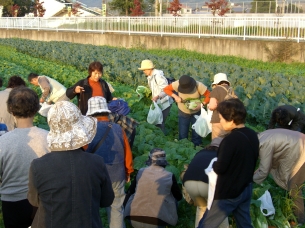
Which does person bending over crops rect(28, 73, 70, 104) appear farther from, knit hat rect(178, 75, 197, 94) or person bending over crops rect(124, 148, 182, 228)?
person bending over crops rect(124, 148, 182, 228)

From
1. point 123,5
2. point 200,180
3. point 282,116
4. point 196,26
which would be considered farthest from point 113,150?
point 123,5

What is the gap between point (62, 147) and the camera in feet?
11.2

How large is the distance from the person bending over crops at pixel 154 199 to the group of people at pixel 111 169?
0.01 metres

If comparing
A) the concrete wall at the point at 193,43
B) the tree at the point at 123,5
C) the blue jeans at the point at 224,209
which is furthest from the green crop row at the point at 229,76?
the tree at the point at 123,5

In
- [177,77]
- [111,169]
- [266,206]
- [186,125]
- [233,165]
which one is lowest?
[266,206]

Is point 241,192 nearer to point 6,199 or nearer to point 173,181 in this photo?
point 173,181

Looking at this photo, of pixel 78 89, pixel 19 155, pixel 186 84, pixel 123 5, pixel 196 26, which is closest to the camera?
pixel 19 155

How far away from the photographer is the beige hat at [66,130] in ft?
11.2

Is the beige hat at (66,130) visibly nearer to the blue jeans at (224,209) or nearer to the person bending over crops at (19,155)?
the person bending over crops at (19,155)

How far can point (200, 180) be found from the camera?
495 cm

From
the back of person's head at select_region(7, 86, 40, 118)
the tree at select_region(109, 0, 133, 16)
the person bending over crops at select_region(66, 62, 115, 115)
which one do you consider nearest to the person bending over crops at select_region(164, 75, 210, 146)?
the person bending over crops at select_region(66, 62, 115, 115)

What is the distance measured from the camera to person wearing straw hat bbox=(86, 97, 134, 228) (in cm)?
498

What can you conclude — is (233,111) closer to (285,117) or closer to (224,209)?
(224,209)

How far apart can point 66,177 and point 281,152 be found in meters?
3.12
